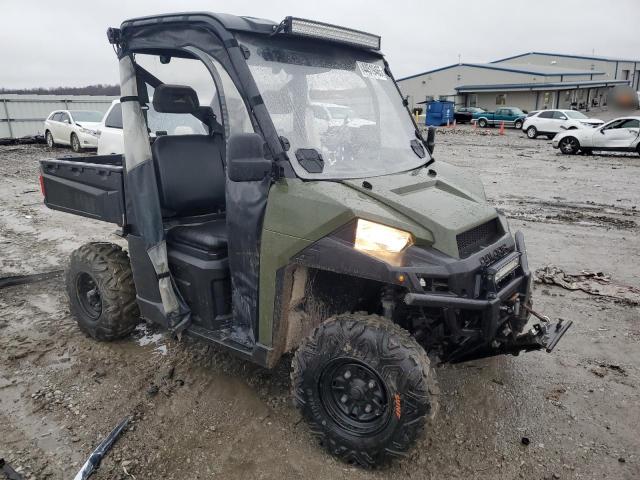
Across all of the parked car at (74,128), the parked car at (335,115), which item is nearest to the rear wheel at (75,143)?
the parked car at (74,128)

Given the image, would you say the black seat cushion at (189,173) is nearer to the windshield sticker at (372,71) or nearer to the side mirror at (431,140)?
the windshield sticker at (372,71)

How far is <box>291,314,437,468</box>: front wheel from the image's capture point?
2605 mm

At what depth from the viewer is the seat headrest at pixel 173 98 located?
363cm

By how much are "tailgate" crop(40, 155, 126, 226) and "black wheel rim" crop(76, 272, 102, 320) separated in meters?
0.56

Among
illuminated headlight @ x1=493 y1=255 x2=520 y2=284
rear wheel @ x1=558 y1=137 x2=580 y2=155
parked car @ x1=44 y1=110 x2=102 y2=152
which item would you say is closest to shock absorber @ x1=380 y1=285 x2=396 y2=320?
illuminated headlight @ x1=493 y1=255 x2=520 y2=284

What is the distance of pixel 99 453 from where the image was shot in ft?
9.59

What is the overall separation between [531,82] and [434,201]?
168 feet

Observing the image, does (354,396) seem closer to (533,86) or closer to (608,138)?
(608,138)

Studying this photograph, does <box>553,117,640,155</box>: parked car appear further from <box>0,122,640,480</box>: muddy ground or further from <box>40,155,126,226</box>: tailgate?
<box>40,155,126,226</box>: tailgate

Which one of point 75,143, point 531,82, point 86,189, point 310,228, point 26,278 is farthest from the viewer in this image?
point 531,82

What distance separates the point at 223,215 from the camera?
4141 mm

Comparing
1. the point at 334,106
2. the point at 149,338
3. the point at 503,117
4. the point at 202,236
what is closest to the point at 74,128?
the point at 149,338

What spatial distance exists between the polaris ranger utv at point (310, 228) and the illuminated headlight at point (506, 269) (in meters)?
0.02

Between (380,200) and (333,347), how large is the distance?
33.2 inches
